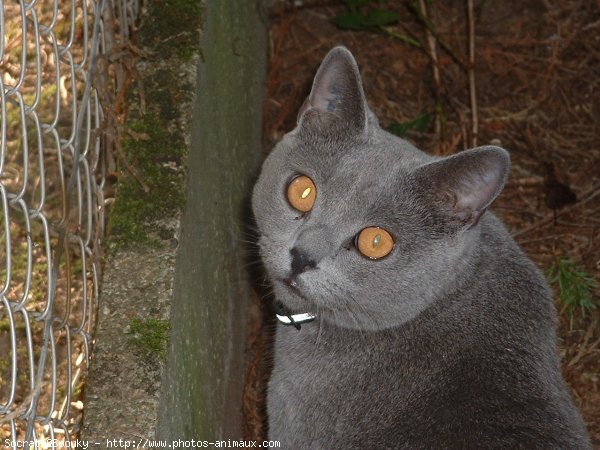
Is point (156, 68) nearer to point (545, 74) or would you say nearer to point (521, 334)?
point (521, 334)

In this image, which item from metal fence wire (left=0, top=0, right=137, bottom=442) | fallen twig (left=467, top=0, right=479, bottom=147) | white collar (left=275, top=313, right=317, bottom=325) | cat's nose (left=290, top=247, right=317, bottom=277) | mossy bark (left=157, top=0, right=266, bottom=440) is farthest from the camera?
fallen twig (left=467, top=0, right=479, bottom=147)

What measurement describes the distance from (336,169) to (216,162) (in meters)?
0.63

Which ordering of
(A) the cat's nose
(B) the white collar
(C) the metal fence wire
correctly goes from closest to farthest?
(C) the metal fence wire
(A) the cat's nose
(B) the white collar

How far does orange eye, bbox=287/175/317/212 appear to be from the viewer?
7.88 ft

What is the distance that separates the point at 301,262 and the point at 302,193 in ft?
0.91

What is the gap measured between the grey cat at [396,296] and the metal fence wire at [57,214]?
575 millimetres

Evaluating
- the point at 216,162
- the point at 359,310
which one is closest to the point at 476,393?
the point at 359,310

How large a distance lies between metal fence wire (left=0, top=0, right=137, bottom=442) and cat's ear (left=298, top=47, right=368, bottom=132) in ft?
2.29

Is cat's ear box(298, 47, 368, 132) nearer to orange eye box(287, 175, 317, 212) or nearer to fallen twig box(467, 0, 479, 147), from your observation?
orange eye box(287, 175, 317, 212)

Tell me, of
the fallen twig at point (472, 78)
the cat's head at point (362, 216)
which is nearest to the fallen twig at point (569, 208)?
the fallen twig at point (472, 78)

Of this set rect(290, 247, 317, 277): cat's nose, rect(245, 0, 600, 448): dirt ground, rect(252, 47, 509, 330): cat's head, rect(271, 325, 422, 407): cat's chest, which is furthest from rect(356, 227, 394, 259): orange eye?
rect(245, 0, 600, 448): dirt ground

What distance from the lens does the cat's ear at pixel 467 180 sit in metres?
2.17

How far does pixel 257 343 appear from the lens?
3.42 m

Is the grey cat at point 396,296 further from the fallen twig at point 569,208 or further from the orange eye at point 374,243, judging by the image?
the fallen twig at point 569,208
